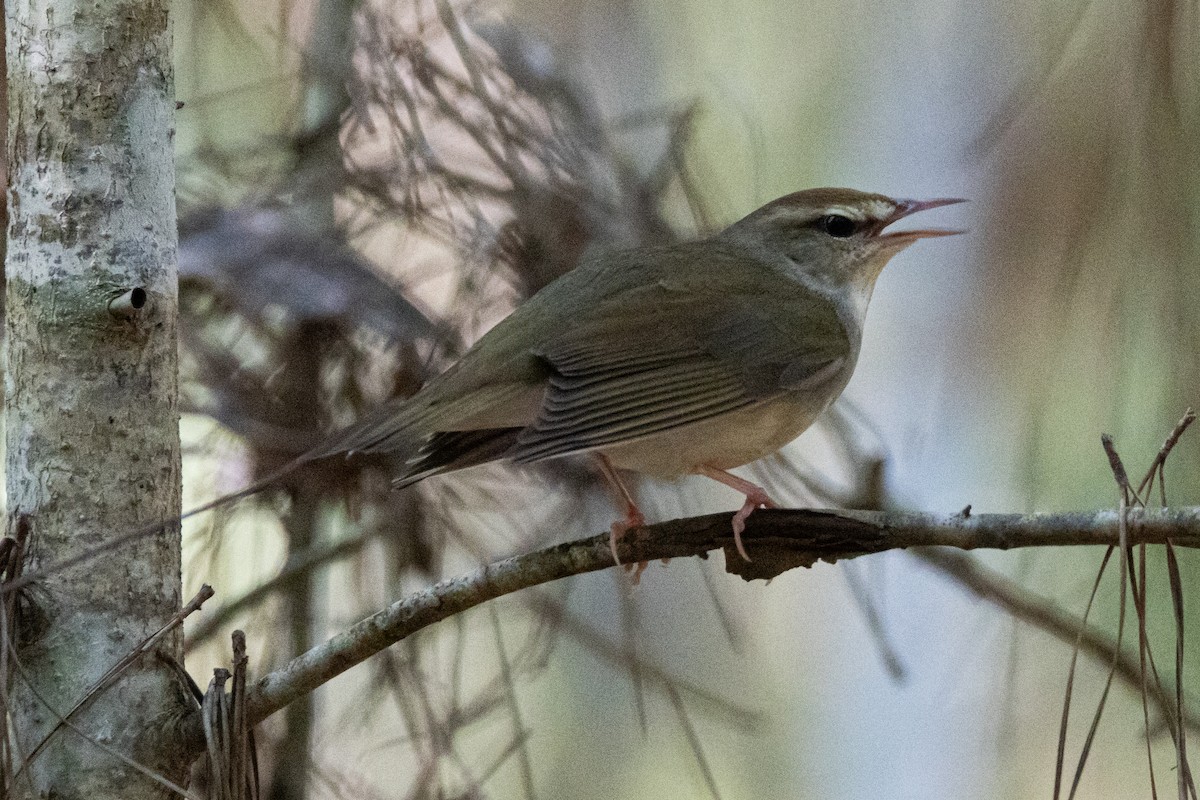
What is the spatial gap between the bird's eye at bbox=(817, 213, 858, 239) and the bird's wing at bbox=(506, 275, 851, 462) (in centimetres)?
38

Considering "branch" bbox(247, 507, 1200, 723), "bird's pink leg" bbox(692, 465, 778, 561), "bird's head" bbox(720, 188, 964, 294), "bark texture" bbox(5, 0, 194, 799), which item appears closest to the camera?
"branch" bbox(247, 507, 1200, 723)

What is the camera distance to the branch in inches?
72.5

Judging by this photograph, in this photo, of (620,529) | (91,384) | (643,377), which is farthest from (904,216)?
(91,384)

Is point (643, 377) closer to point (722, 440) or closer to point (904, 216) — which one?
point (722, 440)

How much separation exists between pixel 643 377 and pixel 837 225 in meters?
1.01

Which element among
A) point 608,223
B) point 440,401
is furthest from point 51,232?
point 608,223

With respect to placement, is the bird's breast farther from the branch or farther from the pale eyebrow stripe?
the pale eyebrow stripe

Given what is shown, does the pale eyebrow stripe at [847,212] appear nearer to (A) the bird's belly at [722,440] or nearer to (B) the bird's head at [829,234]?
(B) the bird's head at [829,234]

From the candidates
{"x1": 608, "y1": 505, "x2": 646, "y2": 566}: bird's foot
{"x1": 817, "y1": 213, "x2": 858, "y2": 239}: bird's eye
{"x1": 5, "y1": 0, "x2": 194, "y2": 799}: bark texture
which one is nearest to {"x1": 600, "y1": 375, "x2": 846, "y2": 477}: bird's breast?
{"x1": 608, "y1": 505, "x2": 646, "y2": 566}: bird's foot

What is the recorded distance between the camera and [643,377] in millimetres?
2898

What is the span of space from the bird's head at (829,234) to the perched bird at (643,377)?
0.11 m

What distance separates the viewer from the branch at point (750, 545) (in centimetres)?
184

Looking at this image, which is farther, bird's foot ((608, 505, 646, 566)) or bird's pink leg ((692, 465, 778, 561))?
bird's foot ((608, 505, 646, 566))

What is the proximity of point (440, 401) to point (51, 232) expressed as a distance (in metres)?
0.87
